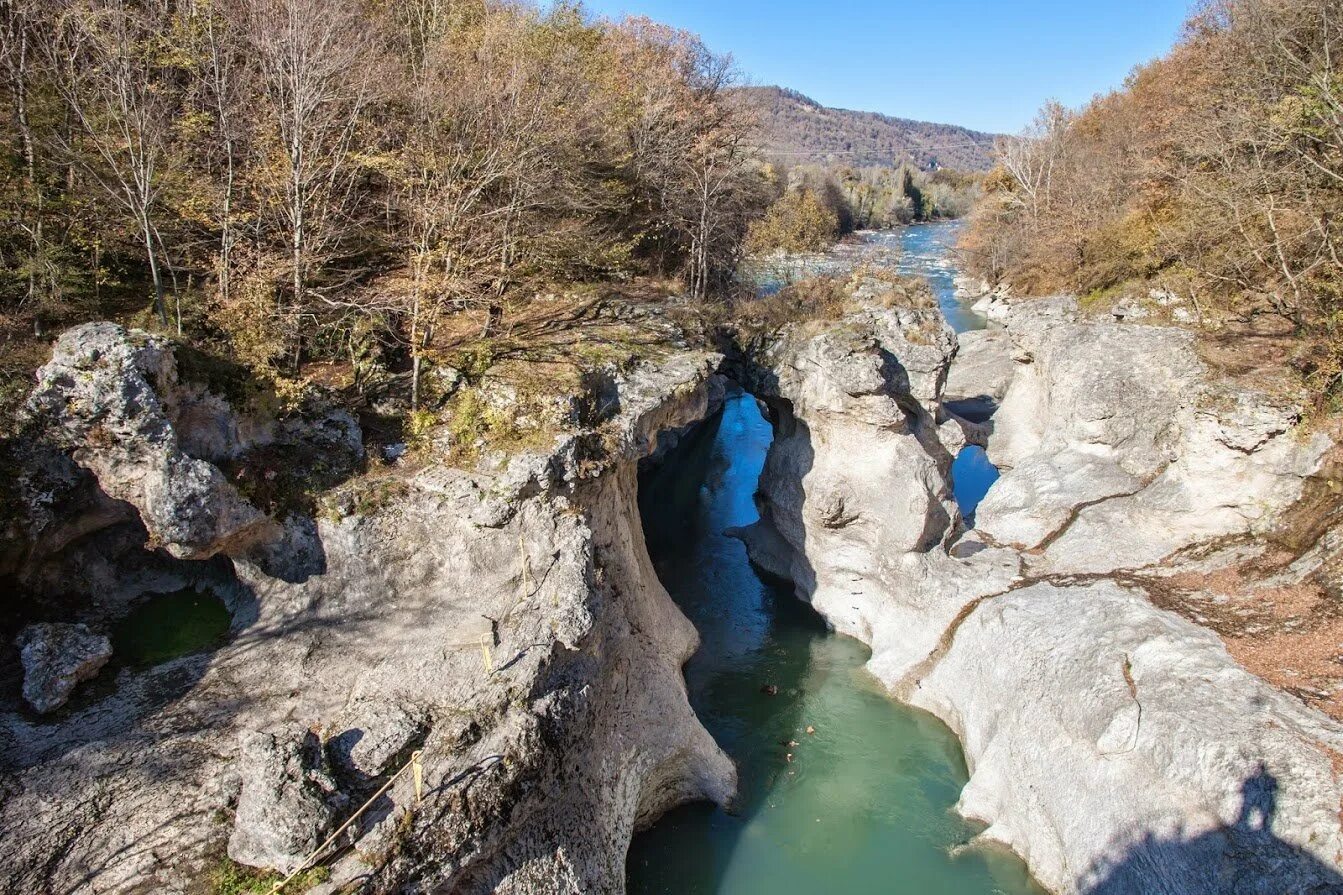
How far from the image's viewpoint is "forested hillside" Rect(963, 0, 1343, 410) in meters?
15.5

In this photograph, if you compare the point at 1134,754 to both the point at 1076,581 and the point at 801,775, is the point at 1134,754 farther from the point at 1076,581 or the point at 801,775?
the point at 801,775

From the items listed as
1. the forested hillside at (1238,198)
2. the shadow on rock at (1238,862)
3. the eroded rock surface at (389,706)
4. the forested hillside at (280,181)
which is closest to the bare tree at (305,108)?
the forested hillside at (280,181)

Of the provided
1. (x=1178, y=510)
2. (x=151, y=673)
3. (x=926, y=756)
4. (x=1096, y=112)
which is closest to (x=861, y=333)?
(x=1178, y=510)

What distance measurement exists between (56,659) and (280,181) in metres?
8.43

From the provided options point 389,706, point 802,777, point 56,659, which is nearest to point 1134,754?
point 802,777

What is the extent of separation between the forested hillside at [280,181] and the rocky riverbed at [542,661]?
98.8 inches

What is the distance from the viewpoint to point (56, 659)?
8766 millimetres

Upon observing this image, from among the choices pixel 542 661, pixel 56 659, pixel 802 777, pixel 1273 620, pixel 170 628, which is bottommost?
pixel 802 777

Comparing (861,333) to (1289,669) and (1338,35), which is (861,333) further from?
(1338,35)

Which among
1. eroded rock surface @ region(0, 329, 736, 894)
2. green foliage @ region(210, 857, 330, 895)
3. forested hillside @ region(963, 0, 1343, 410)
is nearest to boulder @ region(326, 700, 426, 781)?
eroded rock surface @ region(0, 329, 736, 894)

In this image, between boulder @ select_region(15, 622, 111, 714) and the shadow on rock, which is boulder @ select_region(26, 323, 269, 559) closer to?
boulder @ select_region(15, 622, 111, 714)

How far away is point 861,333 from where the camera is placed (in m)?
17.8

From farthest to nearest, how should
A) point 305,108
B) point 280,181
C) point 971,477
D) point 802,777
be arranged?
point 971,477
point 802,777
point 280,181
point 305,108

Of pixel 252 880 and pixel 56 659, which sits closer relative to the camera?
pixel 252 880
